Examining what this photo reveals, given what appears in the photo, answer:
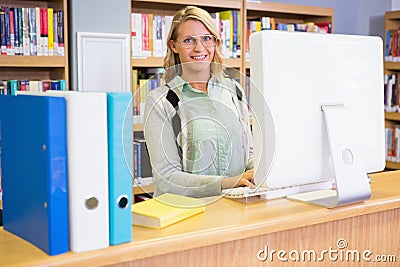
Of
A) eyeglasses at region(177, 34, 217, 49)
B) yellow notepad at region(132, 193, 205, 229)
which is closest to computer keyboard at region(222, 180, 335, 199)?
yellow notepad at region(132, 193, 205, 229)

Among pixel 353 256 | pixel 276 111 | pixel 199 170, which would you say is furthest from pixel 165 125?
pixel 353 256

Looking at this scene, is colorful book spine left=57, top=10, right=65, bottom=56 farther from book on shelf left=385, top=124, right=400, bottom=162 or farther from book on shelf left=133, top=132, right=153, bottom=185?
book on shelf left=385, top=124, right=400, bottom=162

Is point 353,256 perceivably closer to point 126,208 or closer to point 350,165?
point 350,165

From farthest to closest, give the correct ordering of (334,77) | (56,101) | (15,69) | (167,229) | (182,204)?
(15,69) → (334,77) → (182,204) → (167,229) → (56,101)

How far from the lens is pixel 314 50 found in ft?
4.26

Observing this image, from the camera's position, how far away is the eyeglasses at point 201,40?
5.27 ft

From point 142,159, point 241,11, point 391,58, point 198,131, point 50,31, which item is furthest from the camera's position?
point 391,58

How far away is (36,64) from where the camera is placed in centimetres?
268

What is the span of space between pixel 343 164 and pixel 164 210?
48cm

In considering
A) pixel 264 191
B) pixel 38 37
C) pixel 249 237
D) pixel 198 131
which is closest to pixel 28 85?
pixel 38 37

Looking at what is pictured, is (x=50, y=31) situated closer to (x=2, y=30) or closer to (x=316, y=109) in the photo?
(x=2, y=30)

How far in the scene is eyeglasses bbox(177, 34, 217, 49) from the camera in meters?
1.61

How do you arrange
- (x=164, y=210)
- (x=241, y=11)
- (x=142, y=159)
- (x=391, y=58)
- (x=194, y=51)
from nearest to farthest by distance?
(x=164, y=210), (x=142, y=159), (x=194, y=51), (x=241, y=11), (x=391, y=58)

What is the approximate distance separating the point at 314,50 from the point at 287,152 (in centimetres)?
26
